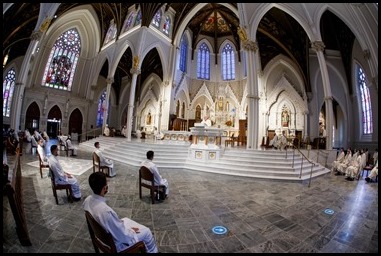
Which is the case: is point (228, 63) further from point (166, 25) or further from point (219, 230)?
point (219, 230)

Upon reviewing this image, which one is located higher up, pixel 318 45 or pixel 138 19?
pixel 138 19

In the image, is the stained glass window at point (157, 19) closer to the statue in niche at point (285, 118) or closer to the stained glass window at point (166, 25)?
the stained glass window at point (166, 25)

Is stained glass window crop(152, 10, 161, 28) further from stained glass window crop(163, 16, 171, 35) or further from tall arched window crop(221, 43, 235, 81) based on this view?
tall arched window crop(221, 43, 235, 81)

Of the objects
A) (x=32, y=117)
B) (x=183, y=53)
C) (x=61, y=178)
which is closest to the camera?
(x=61, y=178)

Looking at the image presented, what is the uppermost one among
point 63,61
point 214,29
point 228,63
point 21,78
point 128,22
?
point 214,29

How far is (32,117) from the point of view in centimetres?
2075

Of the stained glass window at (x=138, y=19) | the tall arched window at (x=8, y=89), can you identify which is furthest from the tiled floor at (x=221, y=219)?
the tall arched window at (x=8, y=89)

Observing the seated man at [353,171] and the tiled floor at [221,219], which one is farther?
the seated man at [353,171]

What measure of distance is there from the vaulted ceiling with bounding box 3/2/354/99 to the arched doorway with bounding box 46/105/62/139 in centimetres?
668

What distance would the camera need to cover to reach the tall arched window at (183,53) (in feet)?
73.4

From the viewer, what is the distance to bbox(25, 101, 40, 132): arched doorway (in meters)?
20.4

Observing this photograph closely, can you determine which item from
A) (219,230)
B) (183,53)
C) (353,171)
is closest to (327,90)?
(353,171)

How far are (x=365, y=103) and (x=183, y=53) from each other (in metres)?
17.9

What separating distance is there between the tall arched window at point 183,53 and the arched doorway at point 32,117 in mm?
16823
